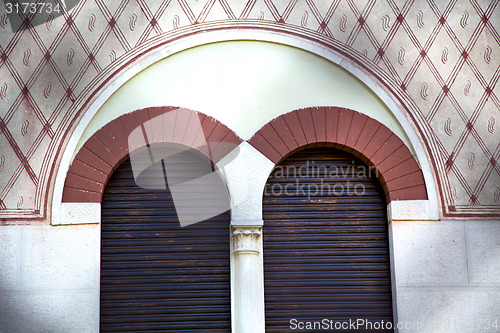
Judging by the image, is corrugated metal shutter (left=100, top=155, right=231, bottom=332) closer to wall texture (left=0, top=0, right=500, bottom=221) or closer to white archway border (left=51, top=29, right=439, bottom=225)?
white archway border (left=51, top=29, right=439, bottom=225)

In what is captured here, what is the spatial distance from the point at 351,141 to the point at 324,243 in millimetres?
1252

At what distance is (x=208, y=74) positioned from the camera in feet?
36.0

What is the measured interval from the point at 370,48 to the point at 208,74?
1.99 m

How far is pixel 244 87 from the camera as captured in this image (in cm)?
1095

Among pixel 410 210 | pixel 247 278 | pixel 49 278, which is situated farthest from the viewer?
pixel 410 210

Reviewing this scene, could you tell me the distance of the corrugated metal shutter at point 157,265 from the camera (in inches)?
409

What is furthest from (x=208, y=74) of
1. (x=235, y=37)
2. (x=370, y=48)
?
(x=370, y=48)

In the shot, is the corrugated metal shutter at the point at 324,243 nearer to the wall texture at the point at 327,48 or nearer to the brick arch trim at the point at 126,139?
the brick arch trim at the point at 126,139

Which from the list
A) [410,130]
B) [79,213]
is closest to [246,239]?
[79,213]

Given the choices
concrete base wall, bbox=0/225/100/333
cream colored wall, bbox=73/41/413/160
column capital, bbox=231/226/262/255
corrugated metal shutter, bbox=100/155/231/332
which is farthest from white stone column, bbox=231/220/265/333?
concrete base wall, bbox=0/225/100/333

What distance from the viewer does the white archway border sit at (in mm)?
10438

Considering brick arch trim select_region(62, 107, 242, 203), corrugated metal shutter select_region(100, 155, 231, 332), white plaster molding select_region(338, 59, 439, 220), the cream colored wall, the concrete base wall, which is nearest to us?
the concrete base wall

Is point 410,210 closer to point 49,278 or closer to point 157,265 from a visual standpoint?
point 157,265

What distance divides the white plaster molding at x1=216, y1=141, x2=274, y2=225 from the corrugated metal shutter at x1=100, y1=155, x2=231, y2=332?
277mm
